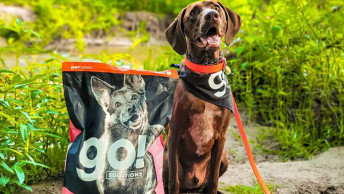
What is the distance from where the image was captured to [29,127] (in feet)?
8.04

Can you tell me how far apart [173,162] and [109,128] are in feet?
1.67

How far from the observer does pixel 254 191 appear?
9.60 feet

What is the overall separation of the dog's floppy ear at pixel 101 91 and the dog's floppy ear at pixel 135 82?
98 millimetres

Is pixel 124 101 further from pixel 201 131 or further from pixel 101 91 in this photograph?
pixel 201 131

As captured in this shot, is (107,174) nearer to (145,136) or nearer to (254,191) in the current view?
(145,136)

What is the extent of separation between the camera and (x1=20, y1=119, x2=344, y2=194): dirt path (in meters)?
3.02

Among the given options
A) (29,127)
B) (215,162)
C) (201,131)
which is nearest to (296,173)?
(215,162)

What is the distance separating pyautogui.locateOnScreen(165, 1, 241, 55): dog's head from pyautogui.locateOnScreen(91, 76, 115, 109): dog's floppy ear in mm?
510

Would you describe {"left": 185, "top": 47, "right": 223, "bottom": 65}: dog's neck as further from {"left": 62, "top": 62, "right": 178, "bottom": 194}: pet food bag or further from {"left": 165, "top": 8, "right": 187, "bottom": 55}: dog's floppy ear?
{"left": 62, "top": 62, "right": 178, "bottom": 194}: pet food bag

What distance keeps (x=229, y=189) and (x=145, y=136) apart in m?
0.93

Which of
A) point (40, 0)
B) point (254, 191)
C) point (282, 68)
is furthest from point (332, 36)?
point (40, 0)

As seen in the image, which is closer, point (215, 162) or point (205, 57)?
point (205, 57)

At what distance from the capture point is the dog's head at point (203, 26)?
232 centimetres

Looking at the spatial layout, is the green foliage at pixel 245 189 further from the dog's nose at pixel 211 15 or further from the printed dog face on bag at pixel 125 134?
the dog's nose at pixel 211 15
